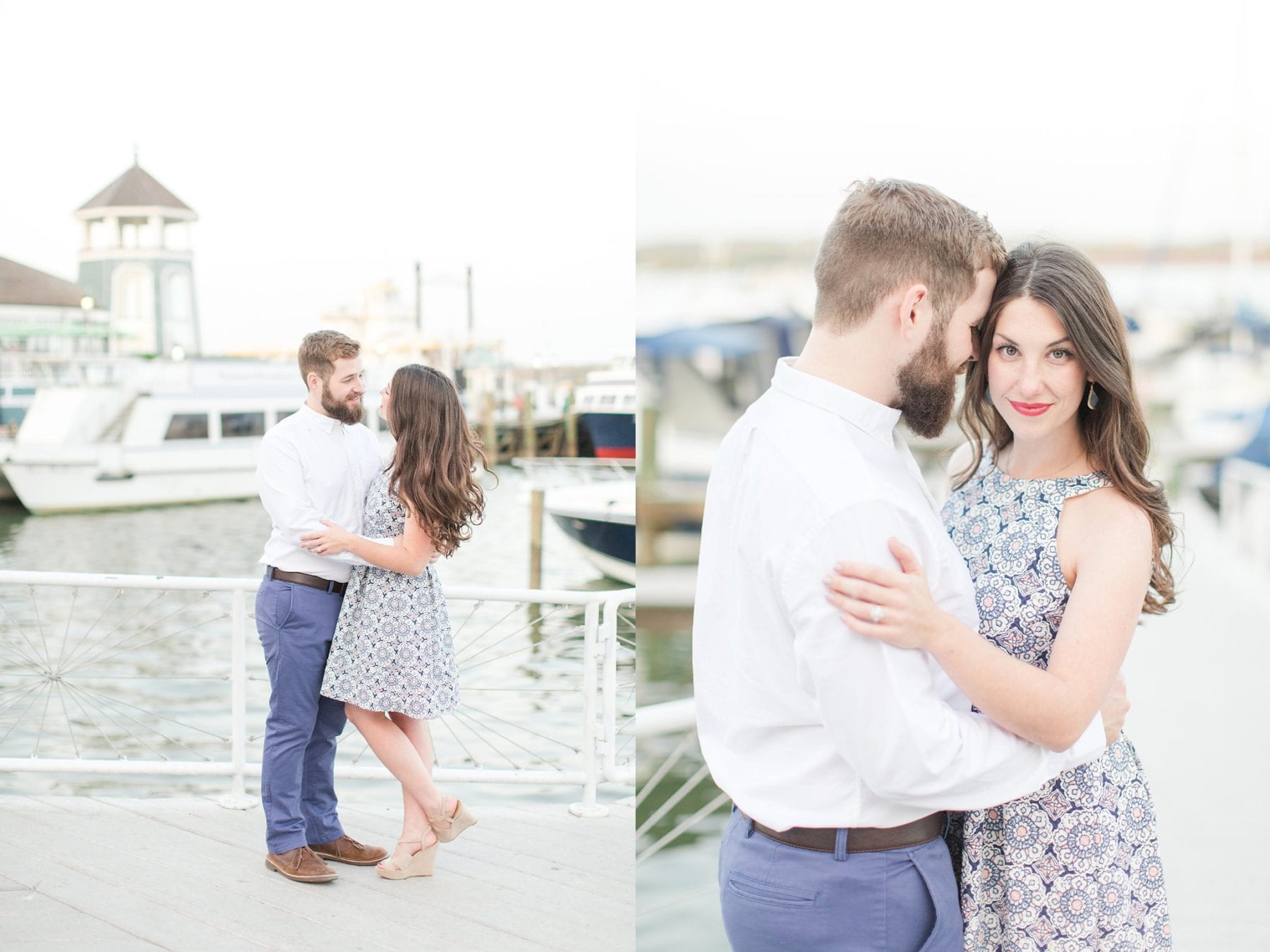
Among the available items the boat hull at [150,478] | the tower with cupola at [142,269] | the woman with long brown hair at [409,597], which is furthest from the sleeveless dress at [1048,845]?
the boat hull at [150,478]

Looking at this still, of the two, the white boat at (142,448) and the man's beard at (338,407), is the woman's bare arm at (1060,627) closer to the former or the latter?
the man's beard at (338,407)

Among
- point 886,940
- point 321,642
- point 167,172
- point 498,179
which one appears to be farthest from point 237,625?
point 167,172

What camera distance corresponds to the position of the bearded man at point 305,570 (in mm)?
2322

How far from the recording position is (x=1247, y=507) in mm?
14758

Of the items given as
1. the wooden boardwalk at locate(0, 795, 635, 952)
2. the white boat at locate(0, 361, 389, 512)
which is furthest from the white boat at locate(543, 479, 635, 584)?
the wooden boardwalk at locate(0, 795, 635, 952)

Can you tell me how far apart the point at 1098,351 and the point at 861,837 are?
45 centimetres

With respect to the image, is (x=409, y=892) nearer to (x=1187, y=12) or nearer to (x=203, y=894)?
(x=203, y=894)

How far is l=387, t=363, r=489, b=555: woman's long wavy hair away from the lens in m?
2.26

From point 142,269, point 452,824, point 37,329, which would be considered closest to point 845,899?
point 452,824

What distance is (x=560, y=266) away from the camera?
48.1 ft

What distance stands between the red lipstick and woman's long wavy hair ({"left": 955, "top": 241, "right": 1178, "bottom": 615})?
48 mm

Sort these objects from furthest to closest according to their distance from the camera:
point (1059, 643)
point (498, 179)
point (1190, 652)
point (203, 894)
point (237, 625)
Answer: point (498, 179)
point (1190, 652)
point (237, 625)
point (203, 894)
point (1059, 643)

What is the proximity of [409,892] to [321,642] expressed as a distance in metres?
0.58

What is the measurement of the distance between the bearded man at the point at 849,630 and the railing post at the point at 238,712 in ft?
7.32
